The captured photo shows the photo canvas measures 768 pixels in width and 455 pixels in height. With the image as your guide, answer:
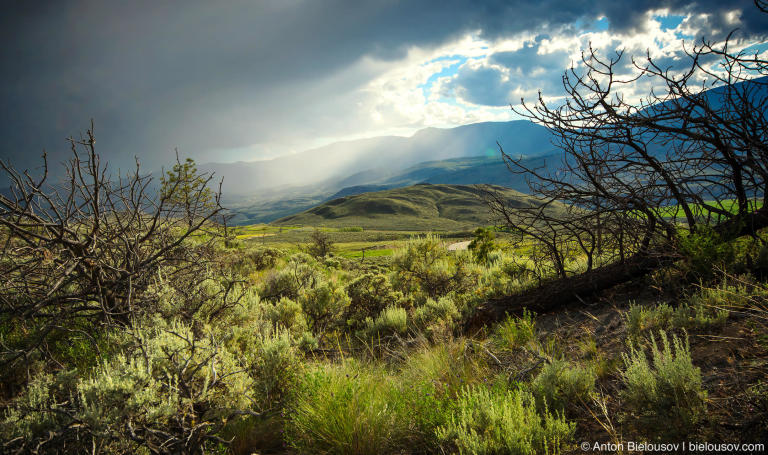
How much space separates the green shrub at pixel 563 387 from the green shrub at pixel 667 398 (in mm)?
397

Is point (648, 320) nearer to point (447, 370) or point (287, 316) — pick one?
point (447, 370)

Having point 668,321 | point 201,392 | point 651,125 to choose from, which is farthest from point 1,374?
point 651,125

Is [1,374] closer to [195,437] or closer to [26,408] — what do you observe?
[26,408]

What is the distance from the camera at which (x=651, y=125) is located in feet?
14.9

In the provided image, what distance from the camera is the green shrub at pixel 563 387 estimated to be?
9.97 ft

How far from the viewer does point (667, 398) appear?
2494 mm

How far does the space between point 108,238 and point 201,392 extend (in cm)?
313

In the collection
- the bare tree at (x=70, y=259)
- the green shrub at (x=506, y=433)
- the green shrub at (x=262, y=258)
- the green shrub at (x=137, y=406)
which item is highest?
the bare tree at (x=70, y=259)

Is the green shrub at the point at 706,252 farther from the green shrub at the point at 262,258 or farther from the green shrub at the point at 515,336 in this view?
the green shrub at the point at 262,258

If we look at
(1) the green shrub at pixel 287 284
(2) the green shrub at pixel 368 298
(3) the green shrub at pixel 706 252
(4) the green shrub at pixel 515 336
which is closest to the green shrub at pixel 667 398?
(4) the green shrub at pixel 515 336

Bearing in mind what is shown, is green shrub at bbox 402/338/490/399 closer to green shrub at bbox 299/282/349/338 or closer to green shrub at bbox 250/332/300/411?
green shrub at bbox 250/332/300/411

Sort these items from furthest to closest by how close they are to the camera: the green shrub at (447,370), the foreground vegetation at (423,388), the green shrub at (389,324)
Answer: the green shrub at (389,324)
the green shrub at (447,370)
the foreground vegetation at (423,388)

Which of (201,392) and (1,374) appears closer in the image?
(201,392)

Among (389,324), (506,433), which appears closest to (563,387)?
(506,433)
